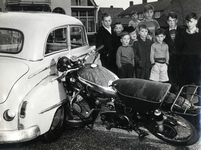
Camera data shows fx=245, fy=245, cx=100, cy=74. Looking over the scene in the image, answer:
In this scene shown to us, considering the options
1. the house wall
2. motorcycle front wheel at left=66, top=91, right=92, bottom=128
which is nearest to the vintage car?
motorcycle front wheel at left=66, top=91, right=92, bottom=128

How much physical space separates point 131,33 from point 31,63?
2766mm

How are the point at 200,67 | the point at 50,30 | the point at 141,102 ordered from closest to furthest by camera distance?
the point at 141,102 → the point at 50,30 → the point at 200,67

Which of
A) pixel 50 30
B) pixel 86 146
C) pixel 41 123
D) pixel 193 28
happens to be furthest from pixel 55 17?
pixel 193 28

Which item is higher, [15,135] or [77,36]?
[77,36]

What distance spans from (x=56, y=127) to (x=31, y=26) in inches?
57.4

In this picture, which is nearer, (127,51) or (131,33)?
(127,51)

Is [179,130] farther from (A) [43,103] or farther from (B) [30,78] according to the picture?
(B) [30,78]

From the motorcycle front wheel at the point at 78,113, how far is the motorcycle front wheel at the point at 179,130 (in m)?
0.99

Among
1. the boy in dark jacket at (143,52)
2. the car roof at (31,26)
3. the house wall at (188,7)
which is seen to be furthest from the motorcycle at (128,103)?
the house wall at (188,7)

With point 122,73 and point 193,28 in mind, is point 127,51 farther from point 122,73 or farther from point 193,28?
point 193,28

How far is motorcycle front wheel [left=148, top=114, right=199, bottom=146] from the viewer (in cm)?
277

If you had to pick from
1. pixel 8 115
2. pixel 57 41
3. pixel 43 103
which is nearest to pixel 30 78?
pixel 43 103

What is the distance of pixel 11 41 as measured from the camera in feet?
11.2

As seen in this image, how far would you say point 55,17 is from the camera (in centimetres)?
397
